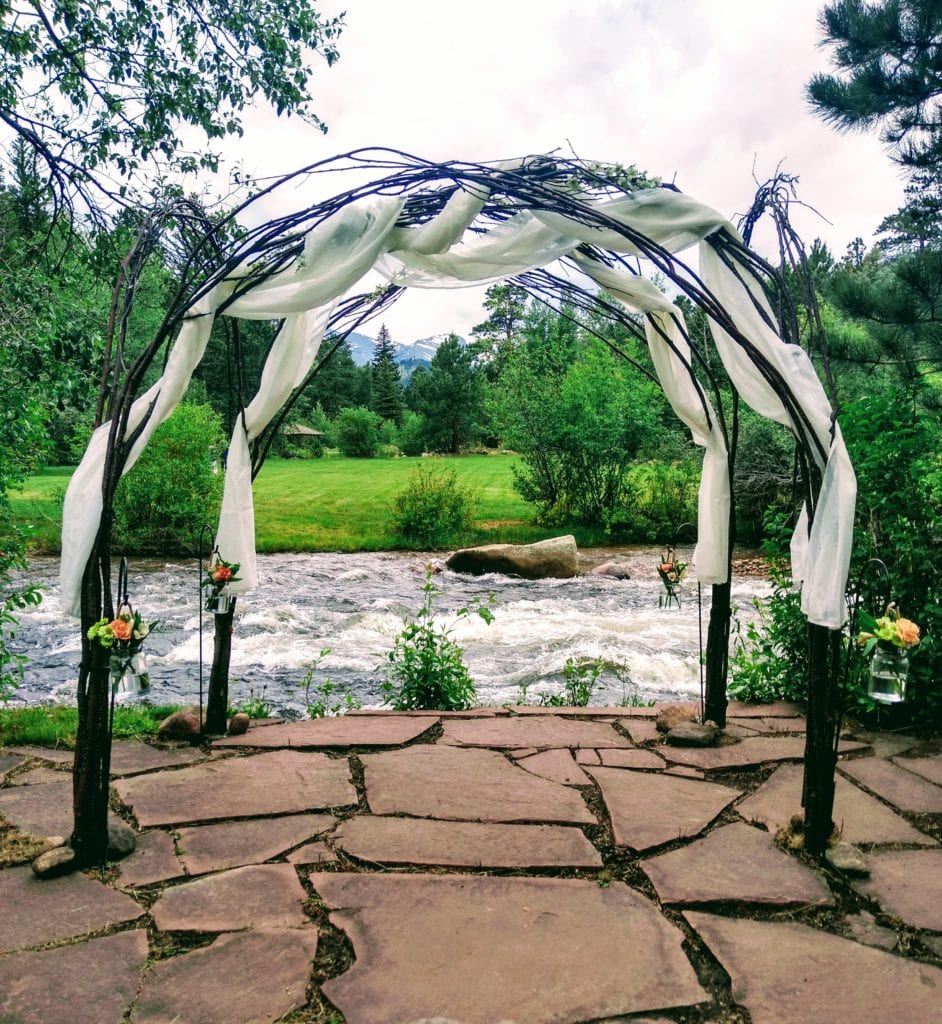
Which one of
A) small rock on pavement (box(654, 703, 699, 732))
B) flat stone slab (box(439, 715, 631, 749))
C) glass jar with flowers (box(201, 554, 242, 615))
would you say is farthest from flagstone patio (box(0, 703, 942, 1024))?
glass jar with flowers (box(201, 554, 242, 615))

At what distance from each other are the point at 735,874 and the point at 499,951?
3.07 feet

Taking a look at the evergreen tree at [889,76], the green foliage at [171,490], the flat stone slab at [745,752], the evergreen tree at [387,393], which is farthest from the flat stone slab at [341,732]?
the evergreen tree at [387,393]

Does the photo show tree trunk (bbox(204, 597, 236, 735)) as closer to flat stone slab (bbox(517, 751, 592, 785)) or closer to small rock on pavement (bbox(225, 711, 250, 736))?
small rock on pavement (bbox(225, 711, 250, 736))

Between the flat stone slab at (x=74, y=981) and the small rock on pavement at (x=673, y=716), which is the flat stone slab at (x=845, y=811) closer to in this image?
the small rock on pavement at (x=673, y=716)

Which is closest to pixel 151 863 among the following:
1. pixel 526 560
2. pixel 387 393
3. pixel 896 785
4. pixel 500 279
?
pixel 500 279

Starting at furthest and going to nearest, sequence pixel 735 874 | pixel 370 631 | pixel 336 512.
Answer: pixel 336 512 < pixel 370 631 < pixel 735 874

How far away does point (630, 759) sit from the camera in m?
3.69

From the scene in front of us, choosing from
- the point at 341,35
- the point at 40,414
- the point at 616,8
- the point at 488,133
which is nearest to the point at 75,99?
the point at 341,35

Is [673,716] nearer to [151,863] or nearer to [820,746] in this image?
[820,746]

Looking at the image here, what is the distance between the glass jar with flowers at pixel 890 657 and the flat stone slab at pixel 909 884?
608 millimetres

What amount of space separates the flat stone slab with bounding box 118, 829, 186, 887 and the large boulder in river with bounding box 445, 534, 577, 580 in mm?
8563

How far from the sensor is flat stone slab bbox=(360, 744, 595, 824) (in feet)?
10.0

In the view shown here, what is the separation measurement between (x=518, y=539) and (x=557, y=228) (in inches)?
429

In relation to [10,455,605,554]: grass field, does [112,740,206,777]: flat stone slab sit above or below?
below
